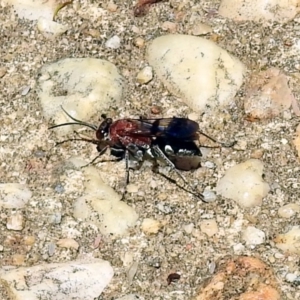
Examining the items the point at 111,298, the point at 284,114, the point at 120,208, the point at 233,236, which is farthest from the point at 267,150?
the point at 111,298

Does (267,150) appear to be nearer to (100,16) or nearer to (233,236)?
(233,236)

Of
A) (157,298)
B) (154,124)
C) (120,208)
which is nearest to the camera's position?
(157,298)

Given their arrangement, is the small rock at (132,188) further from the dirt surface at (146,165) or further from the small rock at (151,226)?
the small rock at (151,226)

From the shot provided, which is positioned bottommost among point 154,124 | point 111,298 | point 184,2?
point 111,298

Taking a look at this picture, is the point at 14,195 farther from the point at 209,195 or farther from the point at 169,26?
the point at 169,26

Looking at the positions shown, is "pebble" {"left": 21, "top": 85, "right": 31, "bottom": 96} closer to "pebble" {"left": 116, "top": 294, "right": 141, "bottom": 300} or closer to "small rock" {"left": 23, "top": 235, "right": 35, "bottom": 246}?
"small rock" {"left": 23, "top": 235, "right": 35, "bottom": 246}

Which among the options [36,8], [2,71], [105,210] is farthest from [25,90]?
[105,210]
